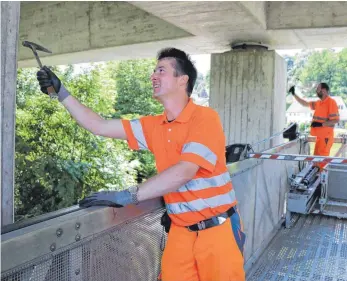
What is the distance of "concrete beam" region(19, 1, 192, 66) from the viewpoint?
751 centimetres

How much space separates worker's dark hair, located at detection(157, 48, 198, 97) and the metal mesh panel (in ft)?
3.01

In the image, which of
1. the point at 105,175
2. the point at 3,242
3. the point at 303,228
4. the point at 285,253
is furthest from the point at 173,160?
the point at 105,175

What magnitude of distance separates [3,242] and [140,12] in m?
6.63

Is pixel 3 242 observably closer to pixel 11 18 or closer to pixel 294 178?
pixel 11 18

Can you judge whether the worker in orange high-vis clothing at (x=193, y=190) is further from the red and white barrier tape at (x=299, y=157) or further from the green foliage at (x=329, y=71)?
the green foliage at (x=329, y=71)

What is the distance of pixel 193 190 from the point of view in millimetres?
2424

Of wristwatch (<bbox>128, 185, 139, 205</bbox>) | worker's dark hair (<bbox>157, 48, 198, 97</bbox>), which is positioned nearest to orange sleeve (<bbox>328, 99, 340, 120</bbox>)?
worker's dark hair (<bbox>157, 48, 198, 97</bbox>)

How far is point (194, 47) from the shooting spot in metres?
8.52

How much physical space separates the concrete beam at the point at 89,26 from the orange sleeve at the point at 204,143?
5161 mm

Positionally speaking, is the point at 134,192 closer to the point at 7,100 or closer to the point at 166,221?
the point at 166,221

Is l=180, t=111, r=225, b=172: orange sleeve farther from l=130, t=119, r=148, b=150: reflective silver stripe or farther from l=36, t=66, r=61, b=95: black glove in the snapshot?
l=36, t=66, r=61, b=95: black glove

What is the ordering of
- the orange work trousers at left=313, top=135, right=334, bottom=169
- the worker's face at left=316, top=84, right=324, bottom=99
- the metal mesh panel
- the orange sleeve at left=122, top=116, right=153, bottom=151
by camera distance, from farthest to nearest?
the worker's face at left=316, top=84, right=324, bottom=99 → the orange work trousers at left=313, top=135, right=334, bottom=169 → the orange sleeve at left=122, top=116, right=153, bottom=151 → the metal mesh panel

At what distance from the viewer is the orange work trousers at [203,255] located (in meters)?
2.39

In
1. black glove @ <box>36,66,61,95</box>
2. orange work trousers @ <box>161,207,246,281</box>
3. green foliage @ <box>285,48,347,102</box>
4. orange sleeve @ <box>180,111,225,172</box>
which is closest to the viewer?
orange sleeve @ <box>180,111,225,172</box>
